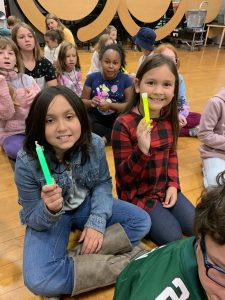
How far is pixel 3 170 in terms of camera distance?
62.2 inches

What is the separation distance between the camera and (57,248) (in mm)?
916

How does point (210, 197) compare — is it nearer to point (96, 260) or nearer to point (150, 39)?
point (96, 260)

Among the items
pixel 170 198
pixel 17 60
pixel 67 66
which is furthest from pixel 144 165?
pixel 67 66

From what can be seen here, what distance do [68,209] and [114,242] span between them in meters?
0.20

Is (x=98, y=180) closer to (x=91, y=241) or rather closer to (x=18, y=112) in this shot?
(x=91, y=241)

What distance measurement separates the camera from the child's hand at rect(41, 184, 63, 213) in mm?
710

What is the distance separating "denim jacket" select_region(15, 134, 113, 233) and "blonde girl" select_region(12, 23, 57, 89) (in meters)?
0.98

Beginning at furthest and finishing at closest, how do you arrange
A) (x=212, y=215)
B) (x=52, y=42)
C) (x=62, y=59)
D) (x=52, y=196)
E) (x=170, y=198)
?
(x=52, y=42) < (x=62, y=59) < (x=170, y=198) < (x=52, y=196) < (x=212, y=215)

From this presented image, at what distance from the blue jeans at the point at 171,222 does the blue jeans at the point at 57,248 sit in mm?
47

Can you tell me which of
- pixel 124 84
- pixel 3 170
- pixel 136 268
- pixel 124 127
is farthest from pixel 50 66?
pixel 136 268

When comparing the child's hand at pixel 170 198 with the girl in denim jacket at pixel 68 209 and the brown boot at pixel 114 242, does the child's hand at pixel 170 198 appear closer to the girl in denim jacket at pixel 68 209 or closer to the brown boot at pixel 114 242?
the girl in denim jacket at pixel 68 209

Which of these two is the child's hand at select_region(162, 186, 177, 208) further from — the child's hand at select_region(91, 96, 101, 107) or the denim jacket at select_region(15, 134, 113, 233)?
the child's hand at select_region(91, 96, 101, 107)

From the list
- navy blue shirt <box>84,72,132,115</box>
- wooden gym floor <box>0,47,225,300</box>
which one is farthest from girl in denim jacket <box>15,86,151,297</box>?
navy blue shirt <box>84,72,132,115</box>

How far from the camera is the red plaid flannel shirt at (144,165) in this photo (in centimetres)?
108
